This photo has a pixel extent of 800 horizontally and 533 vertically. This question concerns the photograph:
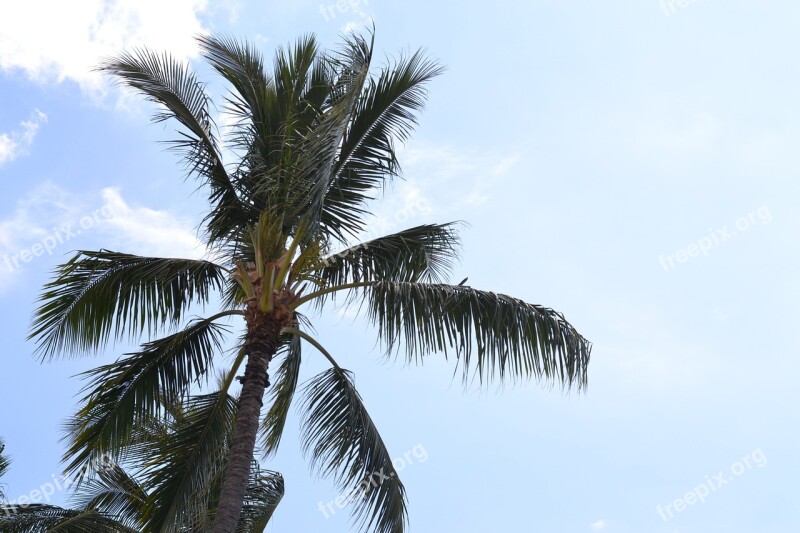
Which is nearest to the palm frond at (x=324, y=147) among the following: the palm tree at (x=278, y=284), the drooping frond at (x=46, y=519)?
the palm tree at (x=278, y=284)

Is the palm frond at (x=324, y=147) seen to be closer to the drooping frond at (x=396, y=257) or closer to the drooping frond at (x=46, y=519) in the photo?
the drooping frond at (x=396, y=257)

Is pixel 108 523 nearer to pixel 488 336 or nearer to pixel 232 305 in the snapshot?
pixel 232 305

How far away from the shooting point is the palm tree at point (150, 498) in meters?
9.38

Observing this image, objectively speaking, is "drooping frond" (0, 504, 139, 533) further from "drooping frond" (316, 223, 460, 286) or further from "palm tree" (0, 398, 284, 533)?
"drooping frond" (316, 223, 460, 286)

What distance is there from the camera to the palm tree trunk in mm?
8445

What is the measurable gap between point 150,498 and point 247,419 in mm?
1523

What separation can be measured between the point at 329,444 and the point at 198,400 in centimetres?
167

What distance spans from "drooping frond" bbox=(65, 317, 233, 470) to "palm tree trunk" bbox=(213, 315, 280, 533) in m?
1.01

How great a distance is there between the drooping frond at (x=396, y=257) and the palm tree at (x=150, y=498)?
216 centimetres

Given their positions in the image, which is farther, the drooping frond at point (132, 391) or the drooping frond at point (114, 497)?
the drooping frond at point (114, 497)

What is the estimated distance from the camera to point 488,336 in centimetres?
891

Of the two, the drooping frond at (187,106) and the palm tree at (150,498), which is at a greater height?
the drooping frond at (187,106)

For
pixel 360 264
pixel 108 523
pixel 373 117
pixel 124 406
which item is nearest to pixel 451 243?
pixel 360 264

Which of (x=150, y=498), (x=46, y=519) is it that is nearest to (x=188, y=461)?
(x=150, y=498)
